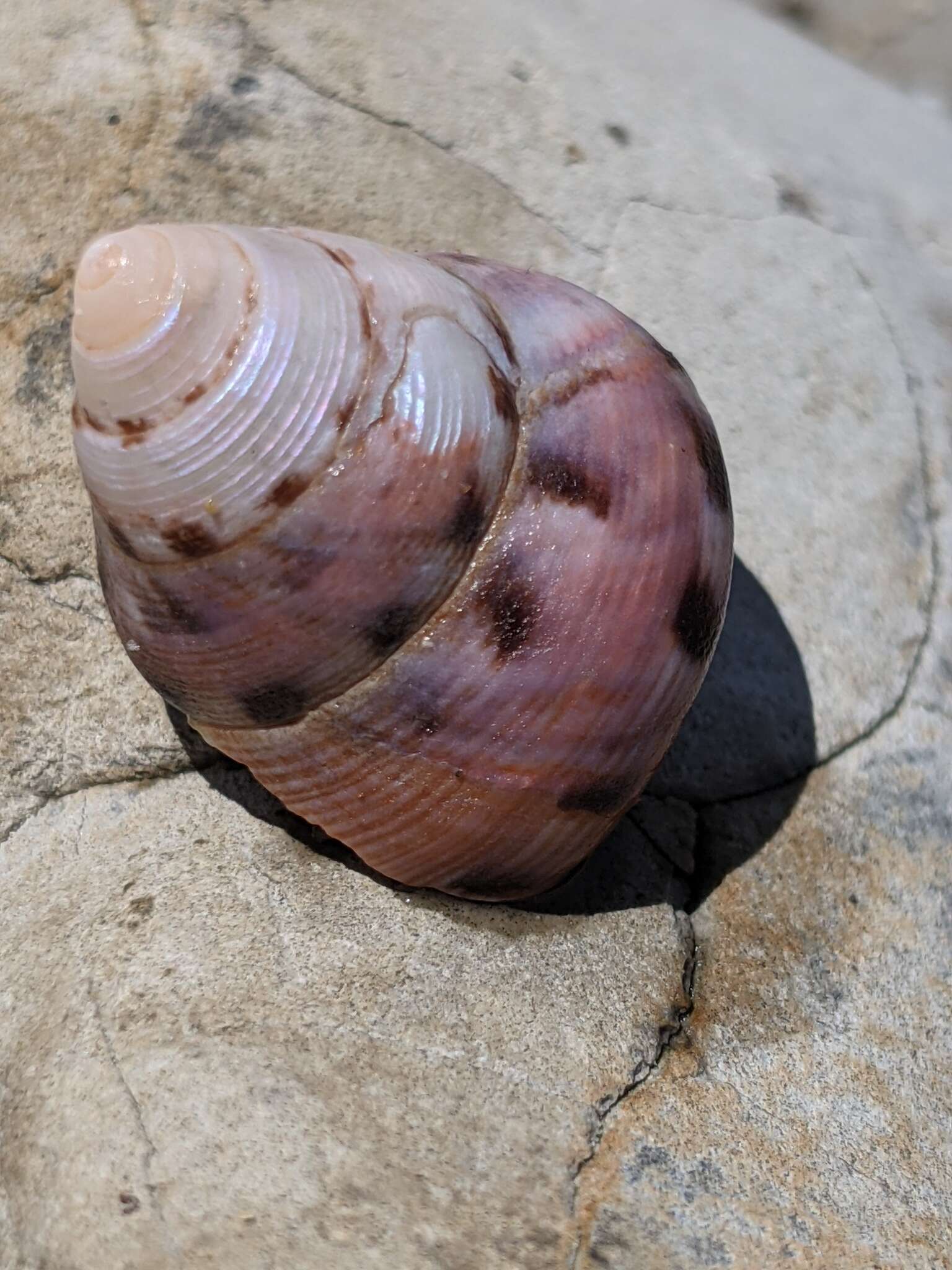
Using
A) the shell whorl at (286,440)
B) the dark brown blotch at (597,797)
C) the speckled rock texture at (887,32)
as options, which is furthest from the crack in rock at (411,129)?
the speckled rock texture at (887,32)

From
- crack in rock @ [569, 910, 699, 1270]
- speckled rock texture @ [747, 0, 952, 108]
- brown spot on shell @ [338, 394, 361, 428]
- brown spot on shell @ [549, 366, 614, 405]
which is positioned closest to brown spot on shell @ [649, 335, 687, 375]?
brown spot on shell @ [549, 366, 614, 405]

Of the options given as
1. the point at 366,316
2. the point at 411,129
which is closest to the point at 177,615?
the point at 366,316

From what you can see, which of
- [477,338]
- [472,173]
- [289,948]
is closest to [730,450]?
[472,173]

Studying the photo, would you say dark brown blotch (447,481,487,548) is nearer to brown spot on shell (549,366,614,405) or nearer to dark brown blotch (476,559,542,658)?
dark brown blotch (476,559,542,658)

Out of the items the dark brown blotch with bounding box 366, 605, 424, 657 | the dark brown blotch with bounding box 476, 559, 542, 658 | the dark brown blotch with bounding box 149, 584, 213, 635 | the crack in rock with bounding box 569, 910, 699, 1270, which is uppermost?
the dark brown blotch with bounding box 476, 559, 542, 658

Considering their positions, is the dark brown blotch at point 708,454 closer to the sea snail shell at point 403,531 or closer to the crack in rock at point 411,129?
the sea snail shell at point 403,531
